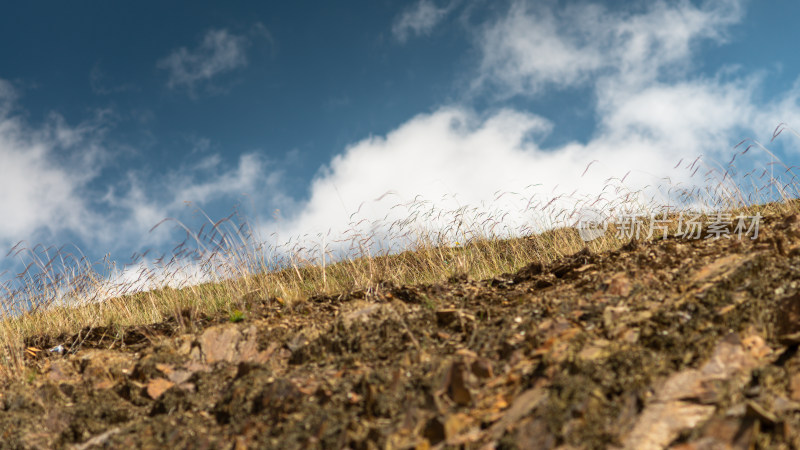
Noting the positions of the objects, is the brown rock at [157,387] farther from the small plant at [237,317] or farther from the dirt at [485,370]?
the small plant at [237,317]

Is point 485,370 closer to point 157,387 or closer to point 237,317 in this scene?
point 157,387

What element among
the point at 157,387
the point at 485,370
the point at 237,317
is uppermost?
the point at 237,317

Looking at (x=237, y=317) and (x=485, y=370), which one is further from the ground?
(x=237, y=317)

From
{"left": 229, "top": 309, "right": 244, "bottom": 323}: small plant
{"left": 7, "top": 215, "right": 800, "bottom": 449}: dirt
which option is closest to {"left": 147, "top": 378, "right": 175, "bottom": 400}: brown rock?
{"left": 7, "top": 215, "right": 800, "bottom": 449}: dirt

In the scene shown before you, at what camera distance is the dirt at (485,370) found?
2049mm

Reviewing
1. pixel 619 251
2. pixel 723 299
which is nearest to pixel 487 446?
pixel 723 299

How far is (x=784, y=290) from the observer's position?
2.85m

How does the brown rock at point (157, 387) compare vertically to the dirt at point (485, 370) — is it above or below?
above

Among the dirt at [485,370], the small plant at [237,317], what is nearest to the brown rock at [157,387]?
the dirt at [485,370]

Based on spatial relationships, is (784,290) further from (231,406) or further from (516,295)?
(231,406)

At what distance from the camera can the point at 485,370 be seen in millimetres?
2494

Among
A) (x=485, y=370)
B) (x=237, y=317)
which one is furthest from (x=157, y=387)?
(x=485, y=370)

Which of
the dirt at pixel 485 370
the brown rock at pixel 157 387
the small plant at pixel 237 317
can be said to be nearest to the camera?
the dirt at pixel 485 370

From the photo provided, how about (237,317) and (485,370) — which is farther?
(237,317)
